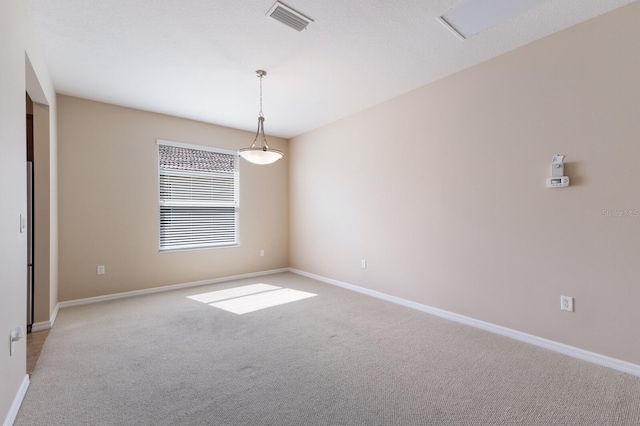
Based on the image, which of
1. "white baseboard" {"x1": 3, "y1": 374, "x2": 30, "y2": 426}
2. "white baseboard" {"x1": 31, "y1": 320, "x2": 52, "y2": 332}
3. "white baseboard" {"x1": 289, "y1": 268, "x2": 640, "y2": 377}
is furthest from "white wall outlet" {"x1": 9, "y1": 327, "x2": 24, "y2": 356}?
"white baseboard" {"x1": 289, "y1": 268, "x2": 640, "y2": 377}

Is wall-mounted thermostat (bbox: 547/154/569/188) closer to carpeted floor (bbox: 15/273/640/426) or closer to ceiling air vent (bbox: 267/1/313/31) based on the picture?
carpeted floor (bbox: 15/273/640/426)

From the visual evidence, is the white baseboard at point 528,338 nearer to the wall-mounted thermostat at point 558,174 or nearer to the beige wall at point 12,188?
the wall-mounted thermostat at point 558,174

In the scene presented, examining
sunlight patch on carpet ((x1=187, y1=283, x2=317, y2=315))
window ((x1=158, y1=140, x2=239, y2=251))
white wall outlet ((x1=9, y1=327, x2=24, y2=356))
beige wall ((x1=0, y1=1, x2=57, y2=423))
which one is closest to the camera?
beige wall ((x1=0, y1=1, x2=57, y2=423))

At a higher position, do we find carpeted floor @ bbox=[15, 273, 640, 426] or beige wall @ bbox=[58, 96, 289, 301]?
beige wall @ bbox=[58, 96, 289, 301]

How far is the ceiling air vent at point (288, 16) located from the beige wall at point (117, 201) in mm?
3033

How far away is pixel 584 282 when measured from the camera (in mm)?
2469

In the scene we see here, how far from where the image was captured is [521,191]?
2.83 meters

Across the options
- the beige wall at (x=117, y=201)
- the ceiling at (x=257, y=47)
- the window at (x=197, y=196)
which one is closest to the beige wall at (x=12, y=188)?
the ceiling at (x=257, y=47)

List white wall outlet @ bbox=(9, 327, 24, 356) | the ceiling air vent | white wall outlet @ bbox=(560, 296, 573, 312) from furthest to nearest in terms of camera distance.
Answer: white wall outlet @ bbox=(560, 296, 573, 312)
the ceiling air vent
white wall outlet @ bbox=(9, 327, 24, 356)

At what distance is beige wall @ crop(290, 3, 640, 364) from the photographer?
2309mm

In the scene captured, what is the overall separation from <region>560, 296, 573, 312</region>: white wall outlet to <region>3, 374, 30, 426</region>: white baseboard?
3945mm

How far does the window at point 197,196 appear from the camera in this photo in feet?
15.2

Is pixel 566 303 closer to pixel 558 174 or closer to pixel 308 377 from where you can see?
pixel 558 174

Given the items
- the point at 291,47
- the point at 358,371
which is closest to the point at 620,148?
the point at 358,371
